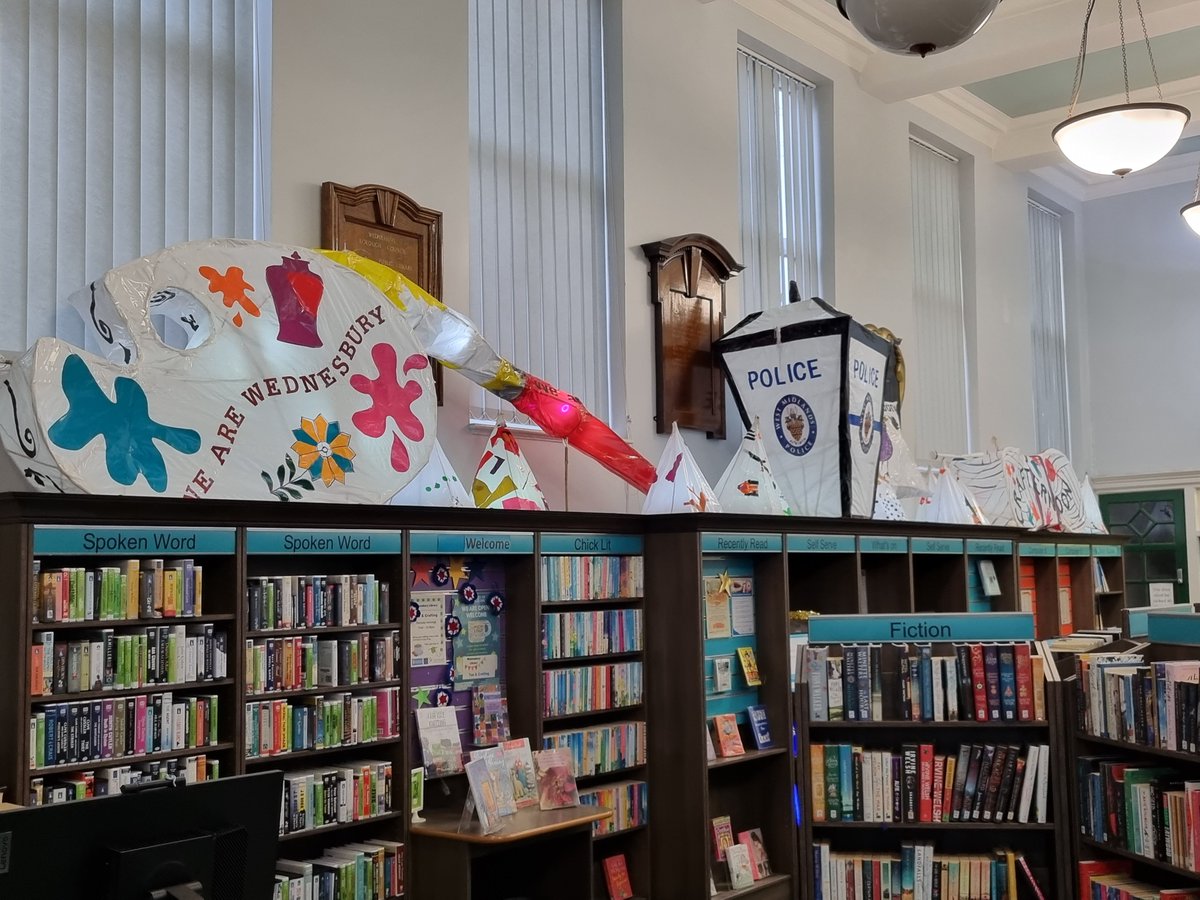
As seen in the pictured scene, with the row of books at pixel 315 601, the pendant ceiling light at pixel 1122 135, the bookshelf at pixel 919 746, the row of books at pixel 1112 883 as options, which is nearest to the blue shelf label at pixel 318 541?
the row of books at pixel 315 601

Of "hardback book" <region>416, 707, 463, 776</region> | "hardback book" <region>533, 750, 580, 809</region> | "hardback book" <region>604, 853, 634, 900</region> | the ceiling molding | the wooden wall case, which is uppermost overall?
the ceiling molding

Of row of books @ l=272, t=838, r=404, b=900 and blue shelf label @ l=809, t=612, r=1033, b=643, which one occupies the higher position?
blue shelf label @ l=809, t=612, r=1033, b=643

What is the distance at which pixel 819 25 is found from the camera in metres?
8.52

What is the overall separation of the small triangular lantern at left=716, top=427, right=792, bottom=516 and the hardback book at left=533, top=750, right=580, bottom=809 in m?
1.74

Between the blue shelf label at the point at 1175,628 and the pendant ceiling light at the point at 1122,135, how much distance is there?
2.87 meters

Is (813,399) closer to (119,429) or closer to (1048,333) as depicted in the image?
(119,429)

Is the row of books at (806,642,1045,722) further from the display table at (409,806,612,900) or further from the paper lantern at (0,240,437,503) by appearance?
the paper lantern at (0,240,437,503)

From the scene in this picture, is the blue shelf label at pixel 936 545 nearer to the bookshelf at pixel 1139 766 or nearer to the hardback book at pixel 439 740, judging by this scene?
the bookshelf at pixel 1139 766

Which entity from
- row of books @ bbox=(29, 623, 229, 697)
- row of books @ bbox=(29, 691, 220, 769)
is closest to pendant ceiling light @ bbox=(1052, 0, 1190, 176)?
row of books @ bbox=(29, 623, 229, 697)

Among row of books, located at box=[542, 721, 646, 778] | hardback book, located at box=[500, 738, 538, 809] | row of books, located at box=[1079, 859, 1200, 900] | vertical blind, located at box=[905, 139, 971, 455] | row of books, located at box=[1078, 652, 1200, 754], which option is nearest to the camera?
row of books, located at box=[1078, 652, 1200, 754]

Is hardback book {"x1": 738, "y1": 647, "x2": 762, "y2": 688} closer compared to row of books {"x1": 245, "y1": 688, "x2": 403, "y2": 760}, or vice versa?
row of books {"x1": 245, "y1": 688, "x2": 403, "y2": 760}

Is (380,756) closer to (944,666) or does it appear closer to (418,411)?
(418,411)

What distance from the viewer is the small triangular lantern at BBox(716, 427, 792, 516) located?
20.8 feet

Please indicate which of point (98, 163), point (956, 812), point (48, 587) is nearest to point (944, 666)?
point (956, 812)
